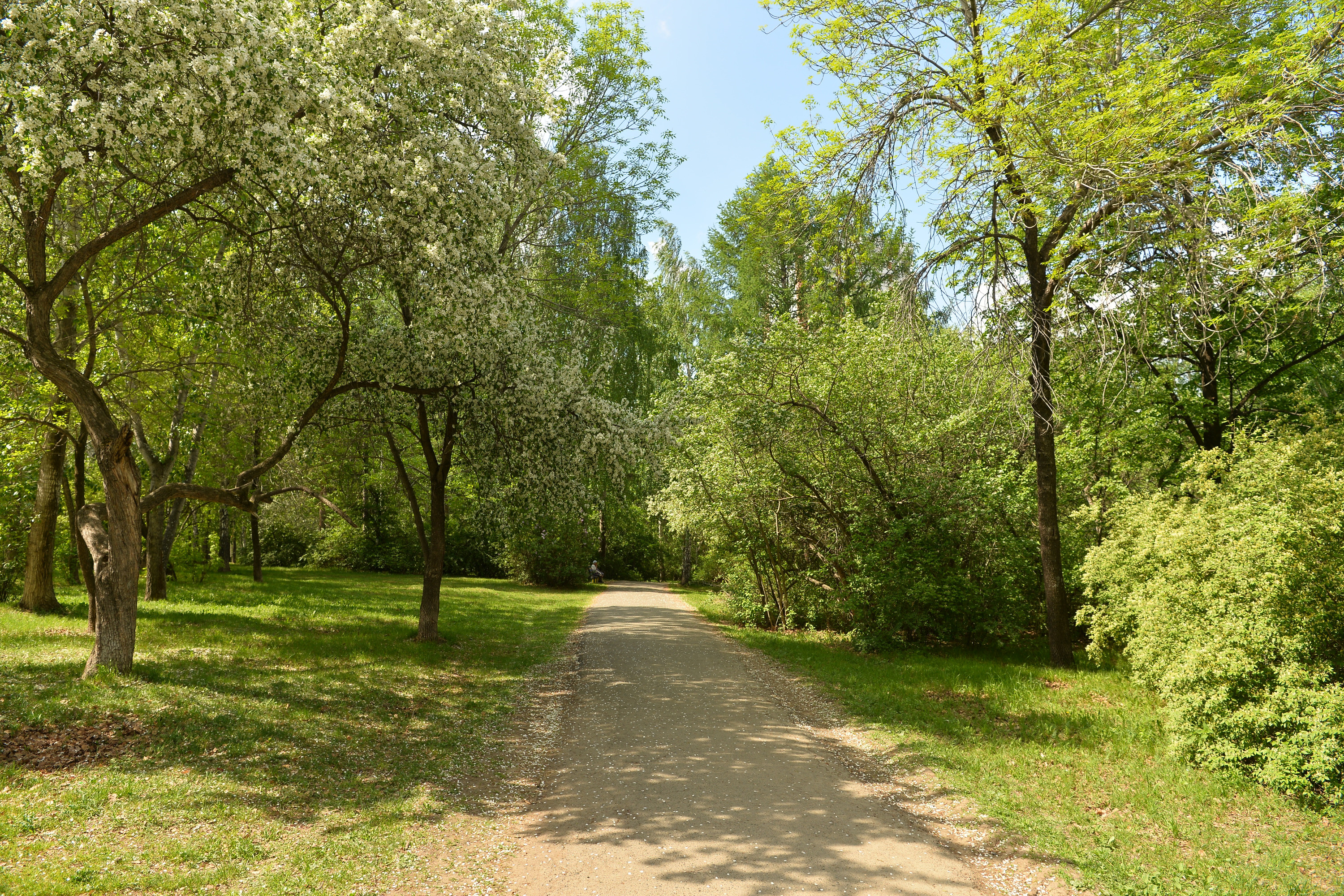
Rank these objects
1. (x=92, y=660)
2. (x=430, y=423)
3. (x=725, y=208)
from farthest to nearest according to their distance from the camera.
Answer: (x=725, y=208), (x=430, y=423), (x=92, y=660)

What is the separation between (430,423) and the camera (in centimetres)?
1312

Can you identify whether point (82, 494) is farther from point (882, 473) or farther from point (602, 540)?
point (602, 540)

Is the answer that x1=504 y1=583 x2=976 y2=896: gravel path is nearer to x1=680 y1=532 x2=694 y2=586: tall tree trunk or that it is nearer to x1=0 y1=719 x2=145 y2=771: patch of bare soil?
x1=0 y1=719 x2=145 y2=771: patch of bare soil

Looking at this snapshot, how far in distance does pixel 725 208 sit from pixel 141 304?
21.2 meters

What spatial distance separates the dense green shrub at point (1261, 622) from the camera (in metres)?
5.73

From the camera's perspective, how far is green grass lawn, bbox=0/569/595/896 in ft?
15.4

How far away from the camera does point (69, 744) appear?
6.55 metres

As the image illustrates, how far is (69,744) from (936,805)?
8.28 m

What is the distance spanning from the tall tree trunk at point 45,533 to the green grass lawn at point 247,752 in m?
0.44

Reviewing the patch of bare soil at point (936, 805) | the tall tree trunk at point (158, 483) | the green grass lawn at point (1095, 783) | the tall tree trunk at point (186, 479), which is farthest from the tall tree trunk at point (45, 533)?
the green grass lawn at point (1095, 783)

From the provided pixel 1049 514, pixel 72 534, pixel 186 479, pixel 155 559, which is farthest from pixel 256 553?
pixel 1049 514

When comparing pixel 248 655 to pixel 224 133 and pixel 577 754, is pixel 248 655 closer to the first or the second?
pixel 577 754

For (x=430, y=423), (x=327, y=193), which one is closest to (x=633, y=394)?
(x=430, y=423)

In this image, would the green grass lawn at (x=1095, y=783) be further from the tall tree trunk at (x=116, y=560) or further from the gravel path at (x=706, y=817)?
the tall tree trunk at (x=116, y=560)
